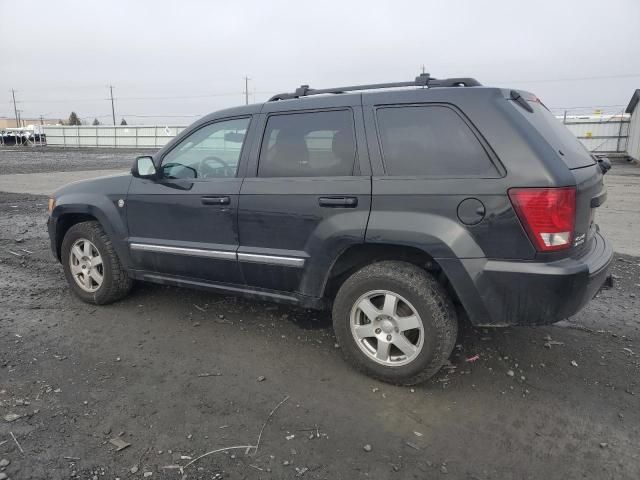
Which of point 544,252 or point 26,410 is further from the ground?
point 544,252

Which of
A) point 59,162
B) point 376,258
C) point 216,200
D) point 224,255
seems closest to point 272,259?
point 224,255

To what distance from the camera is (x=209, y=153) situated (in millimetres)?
4012

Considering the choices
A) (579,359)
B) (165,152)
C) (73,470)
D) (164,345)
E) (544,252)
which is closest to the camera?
(73,470)

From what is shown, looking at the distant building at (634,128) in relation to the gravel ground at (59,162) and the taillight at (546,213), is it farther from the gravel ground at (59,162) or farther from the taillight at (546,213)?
the taillight at (546,213)

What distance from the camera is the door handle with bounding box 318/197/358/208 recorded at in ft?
10.3

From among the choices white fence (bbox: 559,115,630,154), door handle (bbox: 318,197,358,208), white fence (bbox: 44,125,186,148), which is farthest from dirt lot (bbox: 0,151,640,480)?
white fence (bbox: 44,125,186,148)

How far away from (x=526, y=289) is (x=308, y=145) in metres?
1.73

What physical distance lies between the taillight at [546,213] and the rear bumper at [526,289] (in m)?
0.14

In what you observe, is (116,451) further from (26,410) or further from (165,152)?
(165,152)

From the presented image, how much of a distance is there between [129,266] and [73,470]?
→ 216 cm

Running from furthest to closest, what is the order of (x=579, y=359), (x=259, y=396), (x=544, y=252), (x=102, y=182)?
1. (x=102, y=182)
2. (x=579, y=359)
3. (x=259, y=396)
4. (x=544, y=252)

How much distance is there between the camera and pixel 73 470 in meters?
2.43

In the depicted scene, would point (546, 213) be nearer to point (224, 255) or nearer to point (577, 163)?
point (577, 163)

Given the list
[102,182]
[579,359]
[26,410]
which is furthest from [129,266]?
[579,359]
